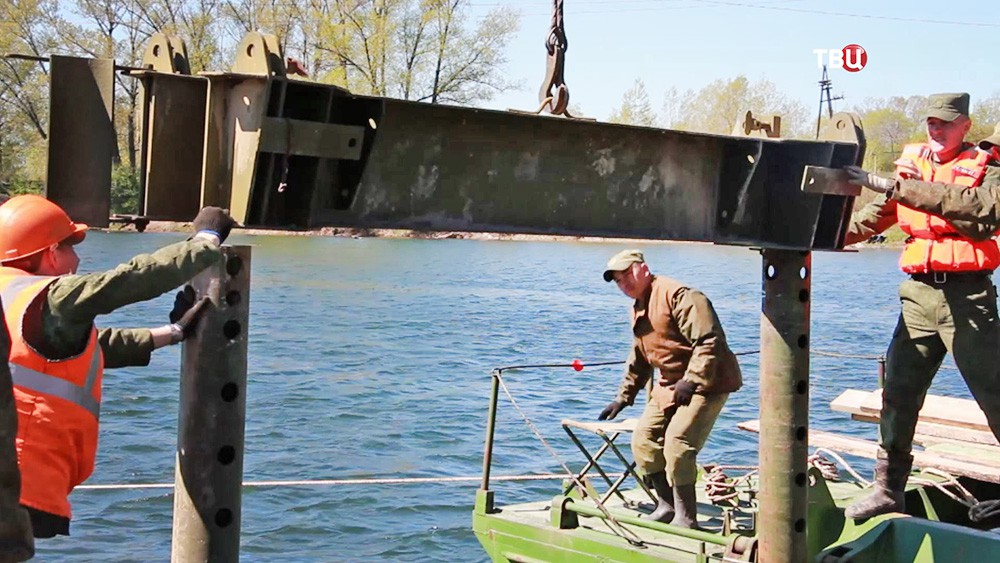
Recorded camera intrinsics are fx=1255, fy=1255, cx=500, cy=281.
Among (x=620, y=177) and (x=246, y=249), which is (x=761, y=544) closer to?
(x=620, y=177)

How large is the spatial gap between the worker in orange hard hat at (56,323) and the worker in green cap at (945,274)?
3.47 metres

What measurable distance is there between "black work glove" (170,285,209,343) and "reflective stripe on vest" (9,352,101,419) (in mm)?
417

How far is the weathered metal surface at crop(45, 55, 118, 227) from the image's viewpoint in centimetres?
518

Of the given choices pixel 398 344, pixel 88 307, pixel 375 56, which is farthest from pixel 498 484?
pixel 375 56

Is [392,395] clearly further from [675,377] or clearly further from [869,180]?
[869,180]

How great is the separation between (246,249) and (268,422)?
14294 mm

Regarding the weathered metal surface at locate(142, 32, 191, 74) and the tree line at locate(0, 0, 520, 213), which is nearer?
the weathered metal surface at locate(142, 32, 191, 74)

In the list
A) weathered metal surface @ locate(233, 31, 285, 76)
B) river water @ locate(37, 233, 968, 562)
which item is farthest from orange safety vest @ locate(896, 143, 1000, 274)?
river water @ locate(37, 233, 968, 562)

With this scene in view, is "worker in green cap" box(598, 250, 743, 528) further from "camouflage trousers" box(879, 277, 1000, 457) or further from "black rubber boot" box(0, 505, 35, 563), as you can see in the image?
"black rubber boot" box(0, 505, 35, 563)

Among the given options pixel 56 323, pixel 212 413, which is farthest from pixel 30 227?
pixel 212 413

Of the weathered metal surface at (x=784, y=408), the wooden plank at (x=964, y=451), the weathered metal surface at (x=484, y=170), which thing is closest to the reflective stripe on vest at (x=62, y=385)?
the weathered metal surface at (x=484, y=170)

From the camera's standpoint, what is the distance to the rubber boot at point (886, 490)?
705cm

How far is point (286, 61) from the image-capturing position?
5277 mm

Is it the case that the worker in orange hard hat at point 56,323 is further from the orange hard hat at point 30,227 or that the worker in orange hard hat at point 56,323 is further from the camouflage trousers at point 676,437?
the camouflage trousers at point 676,437
